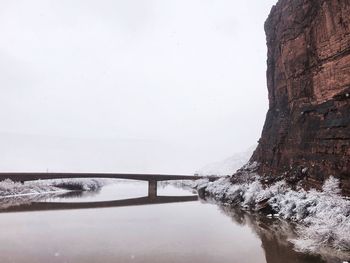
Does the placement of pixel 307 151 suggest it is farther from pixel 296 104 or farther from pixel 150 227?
pixel 150 227

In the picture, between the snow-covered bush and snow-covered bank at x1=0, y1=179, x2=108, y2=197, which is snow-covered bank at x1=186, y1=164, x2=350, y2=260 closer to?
the snow-covered bush

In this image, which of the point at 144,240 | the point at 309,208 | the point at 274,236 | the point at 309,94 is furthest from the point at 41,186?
the point at 274,236

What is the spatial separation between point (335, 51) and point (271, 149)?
1974cm

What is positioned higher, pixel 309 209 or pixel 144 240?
pixel 309 209

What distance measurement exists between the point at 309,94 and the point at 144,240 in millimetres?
25436

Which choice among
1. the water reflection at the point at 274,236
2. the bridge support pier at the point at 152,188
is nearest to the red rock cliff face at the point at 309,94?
the water reflection at the point at 274,236

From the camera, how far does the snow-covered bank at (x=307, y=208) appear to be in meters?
19.6

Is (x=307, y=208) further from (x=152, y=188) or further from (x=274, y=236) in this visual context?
(x=152, y=188)

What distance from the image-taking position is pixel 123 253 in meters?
A: 19.8

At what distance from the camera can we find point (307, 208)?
29000 mm

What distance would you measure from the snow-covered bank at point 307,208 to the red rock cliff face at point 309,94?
194 cm

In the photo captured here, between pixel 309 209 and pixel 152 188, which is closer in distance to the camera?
pixel 309 209

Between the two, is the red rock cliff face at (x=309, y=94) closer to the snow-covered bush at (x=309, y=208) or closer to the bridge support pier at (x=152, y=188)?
the snow-covered bush at (x=309, y=208)

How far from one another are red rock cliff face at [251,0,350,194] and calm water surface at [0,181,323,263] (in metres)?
8.23
